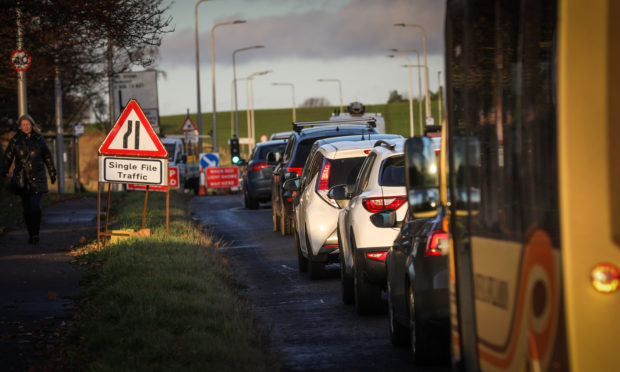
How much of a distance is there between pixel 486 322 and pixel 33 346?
4.97 m

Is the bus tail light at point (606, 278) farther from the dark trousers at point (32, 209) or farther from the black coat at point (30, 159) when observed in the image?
the dark trousers at point (32, 209)

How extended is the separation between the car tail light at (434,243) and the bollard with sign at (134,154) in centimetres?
951

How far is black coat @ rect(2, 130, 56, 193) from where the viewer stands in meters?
17.9

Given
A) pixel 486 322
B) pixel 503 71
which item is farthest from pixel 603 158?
pixel 486 322

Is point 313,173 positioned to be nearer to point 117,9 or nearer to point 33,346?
point 117,9

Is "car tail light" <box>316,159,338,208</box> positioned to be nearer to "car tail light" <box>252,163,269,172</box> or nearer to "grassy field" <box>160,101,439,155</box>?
"car tail light" <box>252,163,269,172</box>

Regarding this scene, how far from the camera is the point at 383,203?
1145cm

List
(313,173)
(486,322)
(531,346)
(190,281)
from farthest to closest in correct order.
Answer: (313,173) → (190,281) → (486,322) → (531,346)

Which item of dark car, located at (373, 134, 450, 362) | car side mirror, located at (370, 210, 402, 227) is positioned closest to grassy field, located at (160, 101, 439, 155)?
car side mirror, located at (370, 210, 402, 227)

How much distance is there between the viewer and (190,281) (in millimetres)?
11664

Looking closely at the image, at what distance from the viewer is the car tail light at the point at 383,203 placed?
11.4 meters

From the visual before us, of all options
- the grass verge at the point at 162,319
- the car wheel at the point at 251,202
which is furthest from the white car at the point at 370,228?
the car wheel at the point at 251,202

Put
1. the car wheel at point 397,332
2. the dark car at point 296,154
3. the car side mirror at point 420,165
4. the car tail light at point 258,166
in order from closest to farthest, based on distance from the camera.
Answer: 1. the car side mirror at point 420,165
2. the car wheel at point 397,332
3. the dark car at point 296,154
4. the car tail light at point 258,166

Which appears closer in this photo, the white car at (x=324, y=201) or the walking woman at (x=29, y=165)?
the white car at (x=324, y=201)
